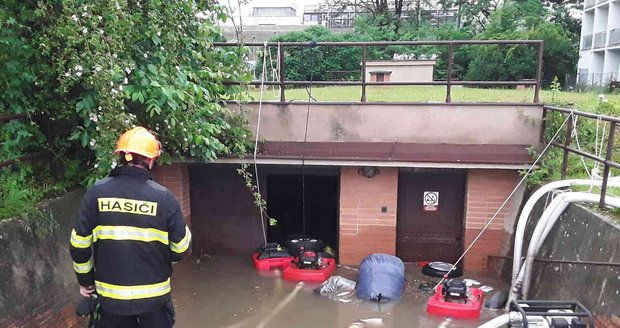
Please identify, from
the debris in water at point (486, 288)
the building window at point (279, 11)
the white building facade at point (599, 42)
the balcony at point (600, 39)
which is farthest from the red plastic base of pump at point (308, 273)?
the building window at point (279, 11)

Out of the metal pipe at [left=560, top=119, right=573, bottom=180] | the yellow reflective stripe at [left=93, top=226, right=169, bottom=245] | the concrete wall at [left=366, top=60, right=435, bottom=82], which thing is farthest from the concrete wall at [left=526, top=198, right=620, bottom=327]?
the concrete wall at [left=366, top=60, right=435, bottom=82]

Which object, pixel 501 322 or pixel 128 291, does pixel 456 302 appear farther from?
pixel 128 291

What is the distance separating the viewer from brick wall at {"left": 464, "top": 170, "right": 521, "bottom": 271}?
7.65 metres

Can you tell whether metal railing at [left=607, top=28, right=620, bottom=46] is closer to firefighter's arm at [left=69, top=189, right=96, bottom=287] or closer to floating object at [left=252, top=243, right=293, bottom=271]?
floating object at [left=252, top=243, right=293, bottom=271]

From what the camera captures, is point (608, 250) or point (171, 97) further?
point (171, 97)

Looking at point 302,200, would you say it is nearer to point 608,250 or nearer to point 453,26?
point 608,250

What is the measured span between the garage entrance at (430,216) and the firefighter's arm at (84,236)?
590 centimetres

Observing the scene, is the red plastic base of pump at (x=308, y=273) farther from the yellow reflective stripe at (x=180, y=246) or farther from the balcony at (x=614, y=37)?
the balcony at (x=614, y=37)

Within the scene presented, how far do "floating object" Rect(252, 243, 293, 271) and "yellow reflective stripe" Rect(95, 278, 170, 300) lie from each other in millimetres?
4679

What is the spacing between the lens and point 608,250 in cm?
452

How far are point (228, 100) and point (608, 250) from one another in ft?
17.4

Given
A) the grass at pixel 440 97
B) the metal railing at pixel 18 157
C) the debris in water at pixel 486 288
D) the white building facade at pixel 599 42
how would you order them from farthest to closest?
the white building facade at pixel 599 42, the grass at pixel 440 97, the debris in water at pixel 486 288, the metal railing at pixel 18 157

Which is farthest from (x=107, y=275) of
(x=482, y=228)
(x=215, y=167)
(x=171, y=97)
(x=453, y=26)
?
(x=453, y=26)

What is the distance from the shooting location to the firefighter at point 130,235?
10.4 ft
